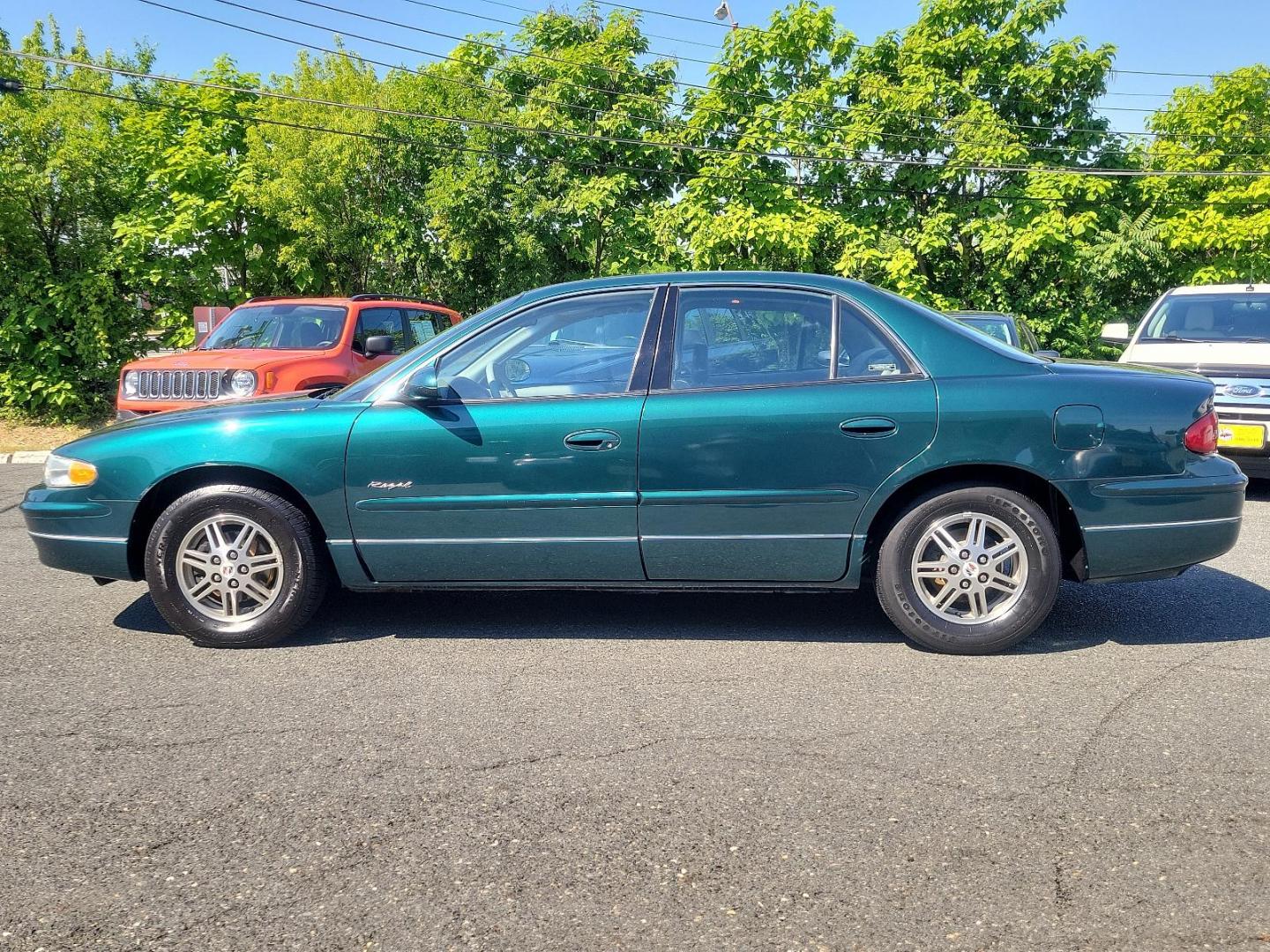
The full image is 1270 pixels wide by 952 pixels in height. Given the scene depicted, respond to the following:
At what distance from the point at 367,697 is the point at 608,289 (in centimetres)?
202

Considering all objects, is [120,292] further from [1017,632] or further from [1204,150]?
[1204,150]

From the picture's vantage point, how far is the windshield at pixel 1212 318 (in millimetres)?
9398

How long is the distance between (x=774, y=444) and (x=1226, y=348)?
22.1 ft

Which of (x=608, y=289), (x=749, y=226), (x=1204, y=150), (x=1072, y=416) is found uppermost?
(x=1204, y=150)

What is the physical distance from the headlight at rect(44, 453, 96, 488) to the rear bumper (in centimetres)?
420

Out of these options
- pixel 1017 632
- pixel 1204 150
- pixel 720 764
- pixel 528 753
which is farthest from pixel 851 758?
pixel 1204 150

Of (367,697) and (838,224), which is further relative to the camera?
(838,224)

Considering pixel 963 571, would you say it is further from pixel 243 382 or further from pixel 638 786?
pixel 243 382

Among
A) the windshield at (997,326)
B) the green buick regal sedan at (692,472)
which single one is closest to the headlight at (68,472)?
the green buick regal sedan at (692,472)

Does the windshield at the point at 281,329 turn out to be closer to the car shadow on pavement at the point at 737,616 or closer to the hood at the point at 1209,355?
the car shadow on pavement at the point at 737,616

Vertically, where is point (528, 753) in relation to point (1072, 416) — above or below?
below

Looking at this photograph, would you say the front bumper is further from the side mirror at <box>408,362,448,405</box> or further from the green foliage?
the green foliage

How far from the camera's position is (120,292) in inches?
639

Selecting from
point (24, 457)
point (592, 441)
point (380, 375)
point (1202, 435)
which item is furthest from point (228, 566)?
point (24, 457)
